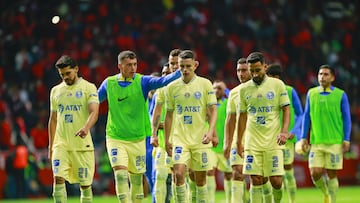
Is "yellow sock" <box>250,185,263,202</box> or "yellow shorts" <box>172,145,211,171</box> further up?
"yellow shorts" <box>172,145,211,171</box>

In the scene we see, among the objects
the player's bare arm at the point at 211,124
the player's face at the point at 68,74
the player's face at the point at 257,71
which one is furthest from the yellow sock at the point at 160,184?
the player's face at the point at 257,71

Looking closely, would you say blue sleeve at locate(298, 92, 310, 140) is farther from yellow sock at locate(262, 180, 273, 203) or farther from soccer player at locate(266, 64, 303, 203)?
yellow sock at locate(262, 180, 273, 203)

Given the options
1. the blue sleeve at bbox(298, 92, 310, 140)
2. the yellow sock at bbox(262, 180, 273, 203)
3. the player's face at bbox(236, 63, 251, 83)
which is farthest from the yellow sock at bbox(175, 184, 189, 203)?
the blue sleeve at bbox(298, 92, 310, 140)

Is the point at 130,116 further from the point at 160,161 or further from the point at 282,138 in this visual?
the point at 282,138

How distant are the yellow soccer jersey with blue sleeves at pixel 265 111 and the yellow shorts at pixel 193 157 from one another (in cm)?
65

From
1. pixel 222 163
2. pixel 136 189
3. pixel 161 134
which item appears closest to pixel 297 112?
pixel 222 163

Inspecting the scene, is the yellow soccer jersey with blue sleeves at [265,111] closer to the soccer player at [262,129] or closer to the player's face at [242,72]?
the soccer player at [262,129]

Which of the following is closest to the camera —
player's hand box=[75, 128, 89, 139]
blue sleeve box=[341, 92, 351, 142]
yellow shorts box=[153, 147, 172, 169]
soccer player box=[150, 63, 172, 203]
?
player's hand box=[75, 128, 89, 139]

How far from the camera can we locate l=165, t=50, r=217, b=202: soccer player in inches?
504

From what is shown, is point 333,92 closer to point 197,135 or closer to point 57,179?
point 197,135

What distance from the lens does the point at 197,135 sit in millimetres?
12906

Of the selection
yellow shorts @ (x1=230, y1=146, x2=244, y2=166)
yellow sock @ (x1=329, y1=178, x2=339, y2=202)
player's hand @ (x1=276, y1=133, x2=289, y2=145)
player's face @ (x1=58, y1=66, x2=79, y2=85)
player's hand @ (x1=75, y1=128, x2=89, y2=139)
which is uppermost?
player's face @ (x1=58, y1=66, x2=79, y2=85)

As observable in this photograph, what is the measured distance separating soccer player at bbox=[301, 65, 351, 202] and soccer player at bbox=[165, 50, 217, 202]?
9.50ft

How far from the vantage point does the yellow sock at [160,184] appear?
14.1 m
